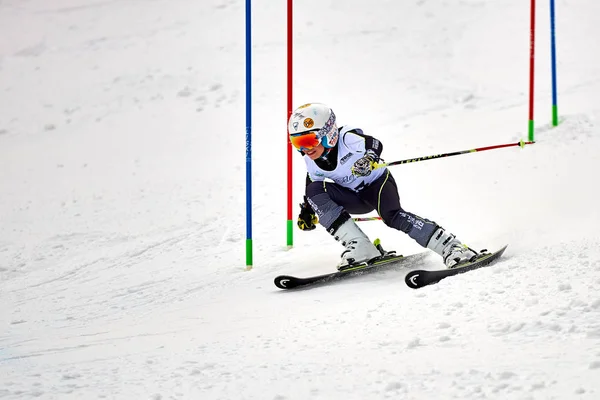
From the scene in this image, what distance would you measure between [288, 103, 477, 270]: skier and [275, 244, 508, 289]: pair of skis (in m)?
0.06

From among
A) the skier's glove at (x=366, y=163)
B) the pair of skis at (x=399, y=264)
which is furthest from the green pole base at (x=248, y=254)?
the skier's glove at (x=366, y=163)

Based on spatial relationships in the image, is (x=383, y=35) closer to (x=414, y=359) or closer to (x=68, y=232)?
(x=68, y=232)

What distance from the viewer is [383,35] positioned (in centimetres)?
1073

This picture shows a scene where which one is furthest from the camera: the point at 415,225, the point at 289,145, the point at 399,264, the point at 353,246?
the point at 289,145

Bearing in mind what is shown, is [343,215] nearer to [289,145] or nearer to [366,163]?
[366,163]

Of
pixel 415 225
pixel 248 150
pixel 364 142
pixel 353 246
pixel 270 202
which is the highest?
pixel 364 142

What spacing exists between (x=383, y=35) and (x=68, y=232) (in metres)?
5.62

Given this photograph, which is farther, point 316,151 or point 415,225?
point 316,151

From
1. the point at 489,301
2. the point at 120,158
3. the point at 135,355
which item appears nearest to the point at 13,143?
the point at 120,158

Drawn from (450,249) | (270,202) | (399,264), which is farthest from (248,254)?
(270,202)

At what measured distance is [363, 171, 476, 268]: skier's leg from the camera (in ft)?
14.3

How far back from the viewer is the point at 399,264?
478 centimetres

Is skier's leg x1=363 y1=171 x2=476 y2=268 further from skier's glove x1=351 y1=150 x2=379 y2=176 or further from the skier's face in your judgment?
the skier's face

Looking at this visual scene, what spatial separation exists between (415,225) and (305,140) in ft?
2.64
